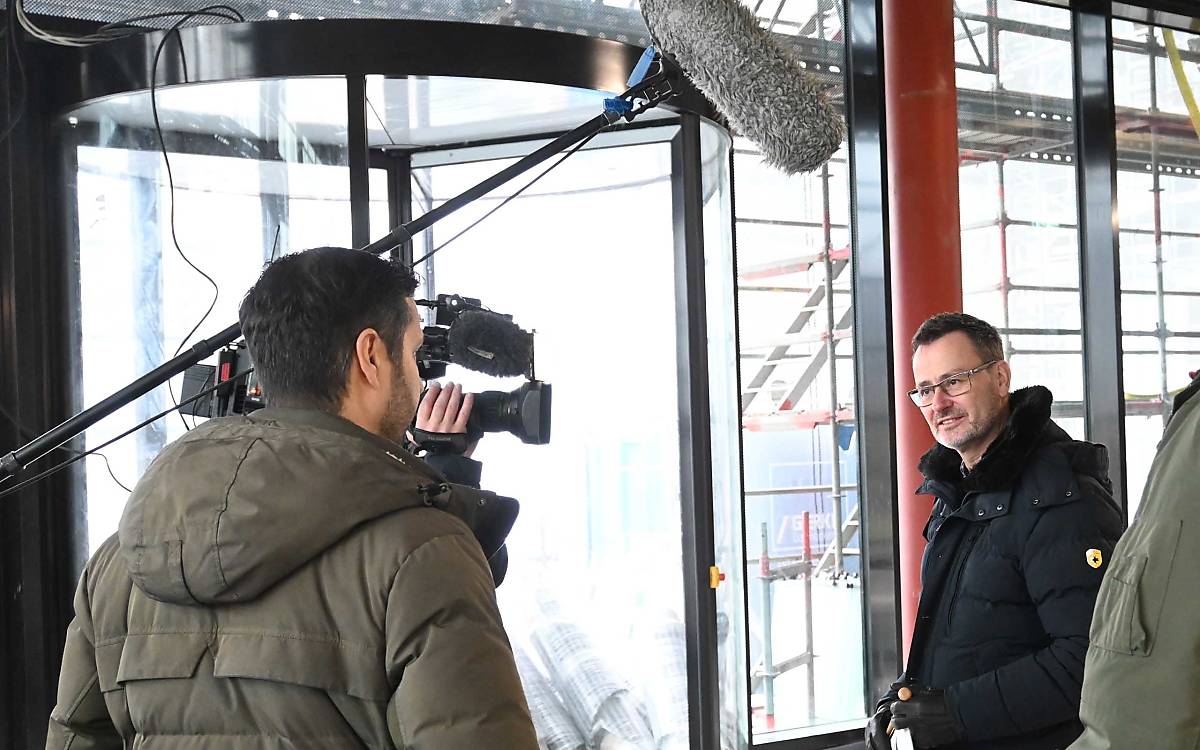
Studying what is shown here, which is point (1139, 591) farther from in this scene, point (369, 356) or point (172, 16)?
point (172, 16)

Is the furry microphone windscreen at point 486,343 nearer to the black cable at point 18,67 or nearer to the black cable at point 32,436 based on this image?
the black cable at point 32,436

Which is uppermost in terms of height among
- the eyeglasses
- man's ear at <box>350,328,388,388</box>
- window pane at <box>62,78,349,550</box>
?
window pane at <box>62,78,349,550</box>

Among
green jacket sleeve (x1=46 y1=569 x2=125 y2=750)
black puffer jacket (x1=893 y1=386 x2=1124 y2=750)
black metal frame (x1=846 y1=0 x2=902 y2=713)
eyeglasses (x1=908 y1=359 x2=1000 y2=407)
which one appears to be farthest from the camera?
black metal frame (x1=846 y1=0 x2=902 y2=713)

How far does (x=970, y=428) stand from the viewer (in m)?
1.76

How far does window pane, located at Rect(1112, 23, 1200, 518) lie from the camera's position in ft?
13.5

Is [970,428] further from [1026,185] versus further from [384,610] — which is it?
[1026,185]

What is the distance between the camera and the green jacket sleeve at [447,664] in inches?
35.6

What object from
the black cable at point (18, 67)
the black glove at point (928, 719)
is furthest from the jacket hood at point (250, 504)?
the black cable at point (18, 67)

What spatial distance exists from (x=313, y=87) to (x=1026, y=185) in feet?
8.78

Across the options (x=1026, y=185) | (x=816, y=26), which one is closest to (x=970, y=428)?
(x=816, y=26)

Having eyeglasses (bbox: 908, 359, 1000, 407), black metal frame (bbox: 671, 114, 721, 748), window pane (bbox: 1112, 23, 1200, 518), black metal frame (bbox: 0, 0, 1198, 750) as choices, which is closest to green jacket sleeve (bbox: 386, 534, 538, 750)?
eyeglasses (bbox: 908, 359, 1000, 407)

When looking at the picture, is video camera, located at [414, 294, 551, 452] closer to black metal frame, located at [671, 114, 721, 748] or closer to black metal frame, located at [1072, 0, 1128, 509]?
black metal frame, located at [671, 114, 721, 748]

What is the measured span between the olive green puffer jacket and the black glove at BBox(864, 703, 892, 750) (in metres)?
0.92

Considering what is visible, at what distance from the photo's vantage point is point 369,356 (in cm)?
107
